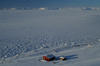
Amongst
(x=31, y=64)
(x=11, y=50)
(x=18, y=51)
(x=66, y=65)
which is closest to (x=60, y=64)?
(x=66, y=65)

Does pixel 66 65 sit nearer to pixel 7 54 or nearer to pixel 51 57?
pixel 51 57

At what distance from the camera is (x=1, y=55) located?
5.84 metres

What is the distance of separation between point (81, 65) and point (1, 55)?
4510 millimetres

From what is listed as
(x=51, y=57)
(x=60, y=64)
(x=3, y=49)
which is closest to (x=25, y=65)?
(x=51, y=57)

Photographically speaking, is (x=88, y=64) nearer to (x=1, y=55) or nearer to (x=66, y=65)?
(x=66, y=65)

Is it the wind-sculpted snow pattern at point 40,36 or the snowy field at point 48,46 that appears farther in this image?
the wind-sculpted snow pattern at point 40,36

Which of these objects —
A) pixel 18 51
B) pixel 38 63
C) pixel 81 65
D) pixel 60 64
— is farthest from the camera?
pixel 18 51

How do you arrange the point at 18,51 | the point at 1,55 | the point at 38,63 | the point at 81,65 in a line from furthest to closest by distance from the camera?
the point at 18,51 → the point at 1,55 → the point at 38,63 → the point at 81,65

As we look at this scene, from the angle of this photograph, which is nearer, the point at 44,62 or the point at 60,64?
the point at 60,64

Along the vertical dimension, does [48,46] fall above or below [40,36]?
below

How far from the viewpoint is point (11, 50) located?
21.3ft

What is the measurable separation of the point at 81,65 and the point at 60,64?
77cm

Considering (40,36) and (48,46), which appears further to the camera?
(40,36)

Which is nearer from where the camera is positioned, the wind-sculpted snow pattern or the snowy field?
the snowy field
